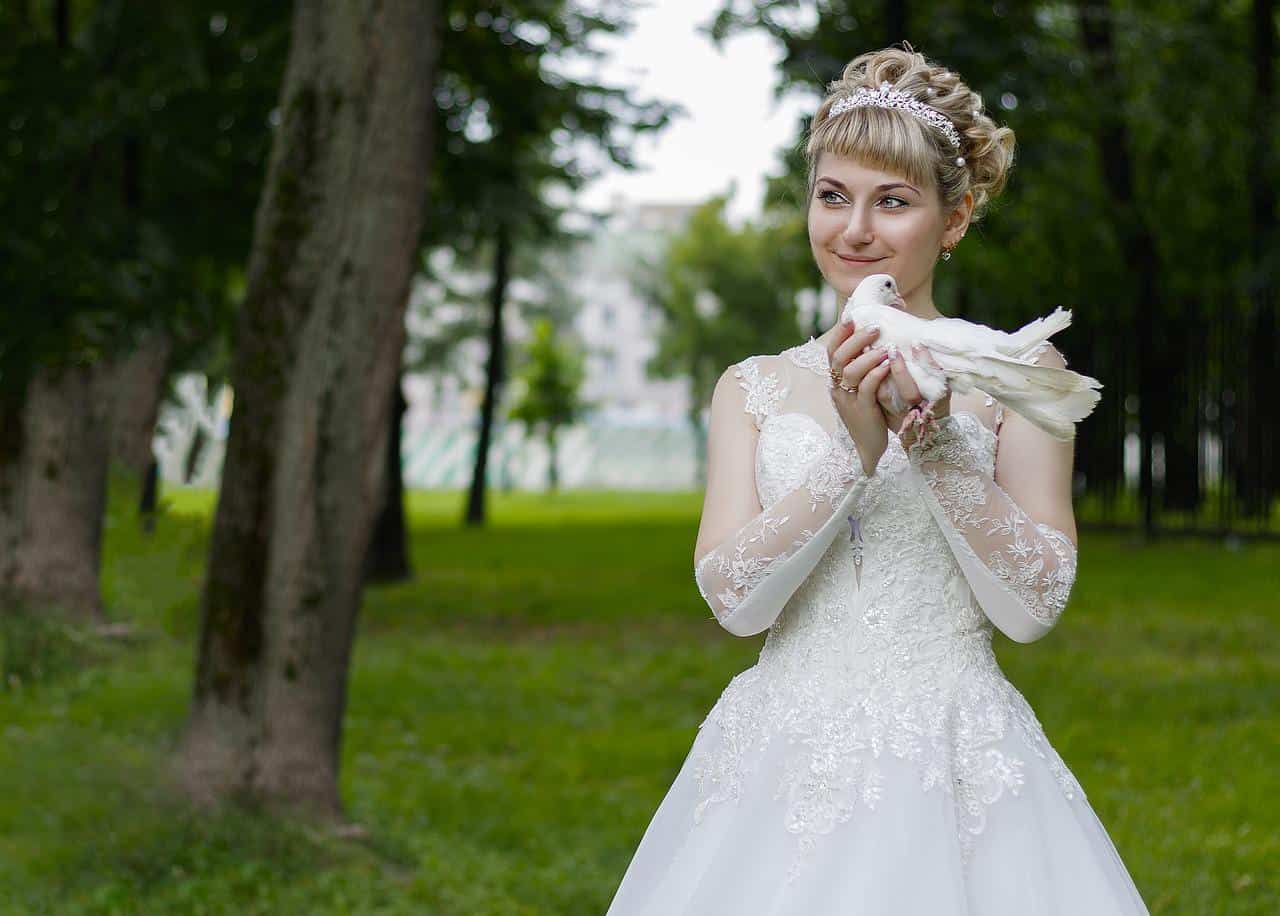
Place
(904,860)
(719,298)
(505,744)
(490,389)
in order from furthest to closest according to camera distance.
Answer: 1. (719,298)
2. (490,389)
3. (505,744)
4. (904,860)

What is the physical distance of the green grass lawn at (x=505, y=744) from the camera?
6.00 metres

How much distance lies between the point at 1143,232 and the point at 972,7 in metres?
7.89

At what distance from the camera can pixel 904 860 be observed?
2.71m

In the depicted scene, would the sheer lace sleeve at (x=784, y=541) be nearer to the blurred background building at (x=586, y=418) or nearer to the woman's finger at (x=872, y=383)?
the woman's finger at (x=872, y=383)

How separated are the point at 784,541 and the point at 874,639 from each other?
0.99 feet

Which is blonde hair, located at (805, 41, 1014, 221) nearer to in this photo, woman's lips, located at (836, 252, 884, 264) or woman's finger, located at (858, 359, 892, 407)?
woman's lips, located at (836, 252, 884, 264)

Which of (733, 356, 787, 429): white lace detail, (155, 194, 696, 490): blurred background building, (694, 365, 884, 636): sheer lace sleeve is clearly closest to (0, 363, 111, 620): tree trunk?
(155, 194, 696, 490): blurred background building

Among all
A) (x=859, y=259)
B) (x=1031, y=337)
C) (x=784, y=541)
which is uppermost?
(x=859, y=259)

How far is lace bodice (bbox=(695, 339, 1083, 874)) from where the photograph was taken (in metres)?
2.79

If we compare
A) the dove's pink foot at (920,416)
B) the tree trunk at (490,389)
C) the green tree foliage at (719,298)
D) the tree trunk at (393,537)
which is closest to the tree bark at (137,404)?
the tree trunk at (393,537)

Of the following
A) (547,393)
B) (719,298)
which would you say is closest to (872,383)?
(719,298)

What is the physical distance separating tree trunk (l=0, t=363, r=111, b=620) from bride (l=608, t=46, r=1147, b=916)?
8963mm

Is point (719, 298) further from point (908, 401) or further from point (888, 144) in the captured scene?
point (908, 401)

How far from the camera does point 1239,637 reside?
1146 cm
